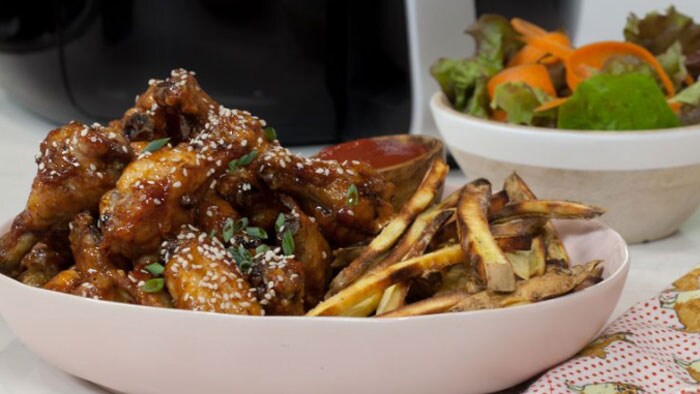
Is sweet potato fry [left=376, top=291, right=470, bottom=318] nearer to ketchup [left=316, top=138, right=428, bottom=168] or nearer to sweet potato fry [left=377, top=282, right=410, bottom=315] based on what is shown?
sweet potato fry [left=377, top=282, right=410, bottom=315]

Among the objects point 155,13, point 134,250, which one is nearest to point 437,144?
point 134,250

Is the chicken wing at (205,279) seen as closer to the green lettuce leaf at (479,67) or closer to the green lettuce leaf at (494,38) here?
the green lettuce leaf at (479,67)

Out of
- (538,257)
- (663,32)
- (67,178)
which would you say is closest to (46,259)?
(67,178)

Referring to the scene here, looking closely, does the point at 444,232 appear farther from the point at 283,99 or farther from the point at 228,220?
the point at 283,99

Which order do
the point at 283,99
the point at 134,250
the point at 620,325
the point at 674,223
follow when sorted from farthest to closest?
the point at 283,99 < the point at 674,223 < the point at 620,325 < the point at 134,250

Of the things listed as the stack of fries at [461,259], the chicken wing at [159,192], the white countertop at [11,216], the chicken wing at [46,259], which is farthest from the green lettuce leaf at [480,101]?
the chicken wing at [46,259]
